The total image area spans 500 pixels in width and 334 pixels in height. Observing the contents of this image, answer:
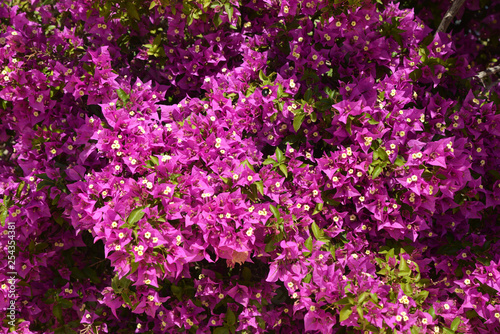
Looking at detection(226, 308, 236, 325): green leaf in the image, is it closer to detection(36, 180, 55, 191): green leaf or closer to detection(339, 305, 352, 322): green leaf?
detection(339, 305, 352, 322): green leaf

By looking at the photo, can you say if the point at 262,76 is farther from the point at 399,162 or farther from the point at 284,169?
the point at 399,162

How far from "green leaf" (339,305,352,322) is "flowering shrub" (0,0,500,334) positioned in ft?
0.05

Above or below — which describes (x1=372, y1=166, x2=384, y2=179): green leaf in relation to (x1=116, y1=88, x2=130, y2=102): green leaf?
above

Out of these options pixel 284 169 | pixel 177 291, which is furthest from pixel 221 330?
pixel 284 169

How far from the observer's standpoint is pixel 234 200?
219 centimetres

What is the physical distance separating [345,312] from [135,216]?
120 cm

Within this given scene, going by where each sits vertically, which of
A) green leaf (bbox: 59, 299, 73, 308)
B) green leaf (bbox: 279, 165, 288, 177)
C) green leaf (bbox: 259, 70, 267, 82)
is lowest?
green leaf (bbox: 59, 299, 73, 308)

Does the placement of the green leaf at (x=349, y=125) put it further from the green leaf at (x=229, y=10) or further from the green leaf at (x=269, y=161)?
the green leaf at (x=229, y=10)

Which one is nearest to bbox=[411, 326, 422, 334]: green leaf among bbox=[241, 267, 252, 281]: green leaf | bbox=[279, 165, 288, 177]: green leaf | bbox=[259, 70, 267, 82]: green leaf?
bbox=[241, 267, 252, 281]: green leaf

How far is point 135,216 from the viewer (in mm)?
2023

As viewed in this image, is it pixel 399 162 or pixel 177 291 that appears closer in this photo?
pixel 399 162

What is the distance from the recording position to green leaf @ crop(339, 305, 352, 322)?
2129mm

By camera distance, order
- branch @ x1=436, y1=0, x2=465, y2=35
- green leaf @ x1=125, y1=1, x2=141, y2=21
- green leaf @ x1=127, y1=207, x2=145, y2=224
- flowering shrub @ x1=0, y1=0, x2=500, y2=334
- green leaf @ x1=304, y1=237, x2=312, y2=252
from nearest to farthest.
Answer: green leaf @ x1=127, y1=207, x2=145, y2=224, flowering shrub @ x1=0, y1=0, x2=500, y2=334, green leaf @ x1=304, y1=237, x2=312, y2=252, green leaf @ x1=125, y1=1, x2=141, y2=21, branch @ x1=436, y1=0, x2=465, y2=35

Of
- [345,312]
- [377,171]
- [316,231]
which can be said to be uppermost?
[377,171]
